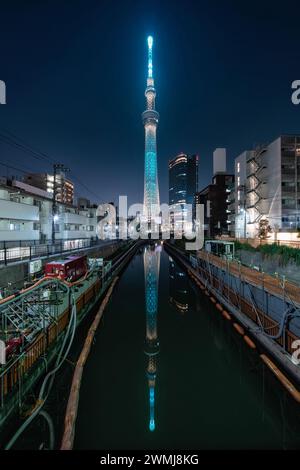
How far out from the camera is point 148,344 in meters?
12.0

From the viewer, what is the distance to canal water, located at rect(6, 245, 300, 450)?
6.29 metres

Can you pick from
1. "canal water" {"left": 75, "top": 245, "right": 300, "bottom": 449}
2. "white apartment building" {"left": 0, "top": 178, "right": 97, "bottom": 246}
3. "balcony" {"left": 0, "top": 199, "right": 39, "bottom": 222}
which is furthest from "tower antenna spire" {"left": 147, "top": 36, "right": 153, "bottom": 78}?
"canal water" {"left": 75, "top": 245, "right": 300, "bottom": 449}

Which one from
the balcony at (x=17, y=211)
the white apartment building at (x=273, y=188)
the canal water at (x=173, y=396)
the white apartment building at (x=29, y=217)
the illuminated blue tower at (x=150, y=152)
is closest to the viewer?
the canal water at (x=173, y=396)

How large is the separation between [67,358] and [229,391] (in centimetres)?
644

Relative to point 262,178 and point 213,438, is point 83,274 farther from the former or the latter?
point 262,178

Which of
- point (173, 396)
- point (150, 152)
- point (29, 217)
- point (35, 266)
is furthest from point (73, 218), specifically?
point (150, 152)

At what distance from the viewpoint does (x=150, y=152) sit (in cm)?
12412

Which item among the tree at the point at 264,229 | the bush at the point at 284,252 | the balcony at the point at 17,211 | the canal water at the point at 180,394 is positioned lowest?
the canal water at the point at 180,394

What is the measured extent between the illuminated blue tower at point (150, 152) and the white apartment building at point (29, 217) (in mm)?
84528

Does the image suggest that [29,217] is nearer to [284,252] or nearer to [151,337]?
[151,337]

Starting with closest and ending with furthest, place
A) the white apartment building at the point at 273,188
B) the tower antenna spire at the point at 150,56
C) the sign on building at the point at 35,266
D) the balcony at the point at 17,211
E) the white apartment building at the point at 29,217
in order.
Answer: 1. the sign on building at the point at 35,266
2. the balcony at the point at 17,211
3. the white apartment building at the point at 29,217
4. the white apartment building at the point at 273,188
5. the tower antenna spire at the point at 150,56

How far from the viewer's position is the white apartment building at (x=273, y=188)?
36562mm

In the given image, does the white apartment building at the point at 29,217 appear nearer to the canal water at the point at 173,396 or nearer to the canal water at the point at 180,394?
the canal water at the point at 180,394

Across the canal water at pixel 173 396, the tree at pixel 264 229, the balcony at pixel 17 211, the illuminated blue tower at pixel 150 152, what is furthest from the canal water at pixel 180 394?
the illuminated blue tower at pixel 150 152
